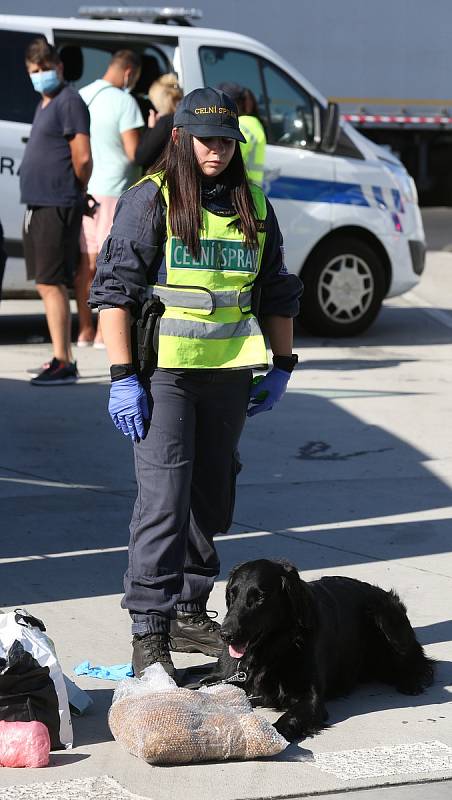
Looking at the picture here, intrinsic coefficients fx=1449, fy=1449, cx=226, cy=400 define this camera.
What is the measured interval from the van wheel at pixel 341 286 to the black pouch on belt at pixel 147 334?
6718 millimetres

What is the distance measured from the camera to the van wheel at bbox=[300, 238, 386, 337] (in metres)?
11.0

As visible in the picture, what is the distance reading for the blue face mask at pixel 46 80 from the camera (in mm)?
8875

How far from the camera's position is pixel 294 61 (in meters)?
20.0

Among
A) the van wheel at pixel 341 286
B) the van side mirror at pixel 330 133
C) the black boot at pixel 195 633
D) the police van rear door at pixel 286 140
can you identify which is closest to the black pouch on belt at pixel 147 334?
the black boot at pixel 195 633

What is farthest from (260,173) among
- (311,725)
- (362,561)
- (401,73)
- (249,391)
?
(401,73)

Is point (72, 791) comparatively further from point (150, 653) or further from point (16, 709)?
point (150, 653)

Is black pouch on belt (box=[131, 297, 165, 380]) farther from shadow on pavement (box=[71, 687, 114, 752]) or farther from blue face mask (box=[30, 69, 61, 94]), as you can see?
blue face mask (box=[30, 69, 61, 94])

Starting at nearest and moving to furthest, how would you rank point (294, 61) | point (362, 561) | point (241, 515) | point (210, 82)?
point (362, 561), point (241, 515), point (210, 82), point (294, 61)

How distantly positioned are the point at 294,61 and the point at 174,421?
53.8ft

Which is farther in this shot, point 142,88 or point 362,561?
point 142,88

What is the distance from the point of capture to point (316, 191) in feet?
35.8

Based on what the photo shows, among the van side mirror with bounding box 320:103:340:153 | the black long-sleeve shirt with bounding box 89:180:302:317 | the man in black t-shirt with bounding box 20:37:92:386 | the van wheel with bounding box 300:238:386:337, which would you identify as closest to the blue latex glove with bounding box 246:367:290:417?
the black long-sleeve shirt with bounding box 89:180:302:317

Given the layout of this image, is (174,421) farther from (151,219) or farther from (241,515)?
(241,515)

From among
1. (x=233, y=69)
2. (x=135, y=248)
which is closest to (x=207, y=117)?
(x=135, y=248)
